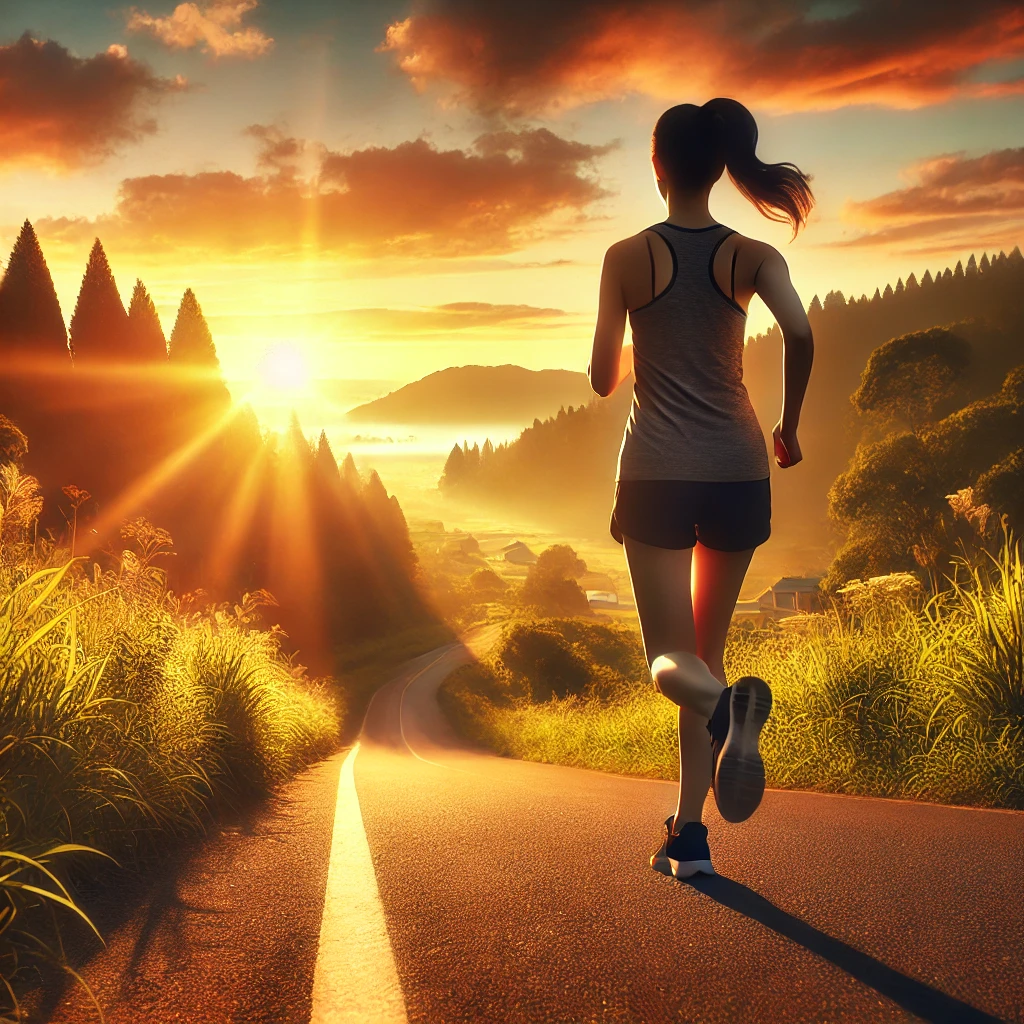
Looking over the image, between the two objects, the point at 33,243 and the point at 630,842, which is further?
the point at 33,243

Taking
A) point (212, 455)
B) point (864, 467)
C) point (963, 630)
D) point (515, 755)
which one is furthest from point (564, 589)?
point (963, 630)

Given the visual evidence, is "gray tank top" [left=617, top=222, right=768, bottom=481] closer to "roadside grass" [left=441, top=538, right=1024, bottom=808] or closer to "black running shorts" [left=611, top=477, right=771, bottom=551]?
"black running shorts" [left=611, top=477, right=771, bottom=551]

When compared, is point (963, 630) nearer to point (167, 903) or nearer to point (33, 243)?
point (167, 903)

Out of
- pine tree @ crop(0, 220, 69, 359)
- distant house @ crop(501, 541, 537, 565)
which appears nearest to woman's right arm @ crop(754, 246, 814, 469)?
pine tree @ crop(0, 220, 69, 359)

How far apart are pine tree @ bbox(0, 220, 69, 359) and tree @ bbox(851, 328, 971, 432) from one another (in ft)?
115

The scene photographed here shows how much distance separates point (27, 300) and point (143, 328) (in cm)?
557

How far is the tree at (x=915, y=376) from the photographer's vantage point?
33.6 meters

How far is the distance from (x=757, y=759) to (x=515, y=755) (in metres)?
13.7

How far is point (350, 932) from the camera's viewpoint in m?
2.49

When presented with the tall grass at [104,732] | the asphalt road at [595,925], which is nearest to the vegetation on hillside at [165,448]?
the tall grass at [104,732]

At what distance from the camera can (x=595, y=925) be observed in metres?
2.50

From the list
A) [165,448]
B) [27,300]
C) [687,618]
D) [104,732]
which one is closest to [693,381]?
[687,618]

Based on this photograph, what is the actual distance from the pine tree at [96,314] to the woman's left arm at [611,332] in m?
41.2

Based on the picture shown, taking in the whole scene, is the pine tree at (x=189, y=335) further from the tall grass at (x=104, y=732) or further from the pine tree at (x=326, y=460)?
the tall grass at (x=104, y=732)
